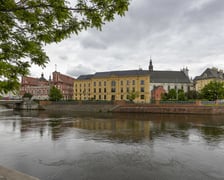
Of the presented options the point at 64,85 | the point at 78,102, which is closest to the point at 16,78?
the point at 78,102

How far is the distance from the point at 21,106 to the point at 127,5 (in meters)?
89.4

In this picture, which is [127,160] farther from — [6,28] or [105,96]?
[105,96]

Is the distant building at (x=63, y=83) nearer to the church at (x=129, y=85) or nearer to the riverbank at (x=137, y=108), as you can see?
the church at (x=129, y=85)

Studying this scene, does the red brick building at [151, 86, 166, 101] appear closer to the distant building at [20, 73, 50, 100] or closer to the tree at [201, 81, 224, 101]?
the tree at [201, 81, 224, 101]

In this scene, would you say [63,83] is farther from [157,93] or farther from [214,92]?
[214,92]

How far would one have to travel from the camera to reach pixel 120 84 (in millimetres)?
81688

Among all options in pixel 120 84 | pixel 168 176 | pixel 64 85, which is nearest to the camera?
pixel 168 176

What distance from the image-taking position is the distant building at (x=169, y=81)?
88.8 meters

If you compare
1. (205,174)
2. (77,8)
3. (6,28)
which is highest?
(77,8)

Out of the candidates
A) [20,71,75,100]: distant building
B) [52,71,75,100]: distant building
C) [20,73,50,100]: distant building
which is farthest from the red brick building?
[20,73,50,100]: distant building

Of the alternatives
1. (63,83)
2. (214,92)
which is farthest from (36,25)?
(63,83)

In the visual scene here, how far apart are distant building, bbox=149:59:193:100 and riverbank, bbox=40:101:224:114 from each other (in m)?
30.7

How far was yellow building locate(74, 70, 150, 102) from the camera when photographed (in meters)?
78.1

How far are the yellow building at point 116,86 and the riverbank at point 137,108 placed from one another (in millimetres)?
13810
